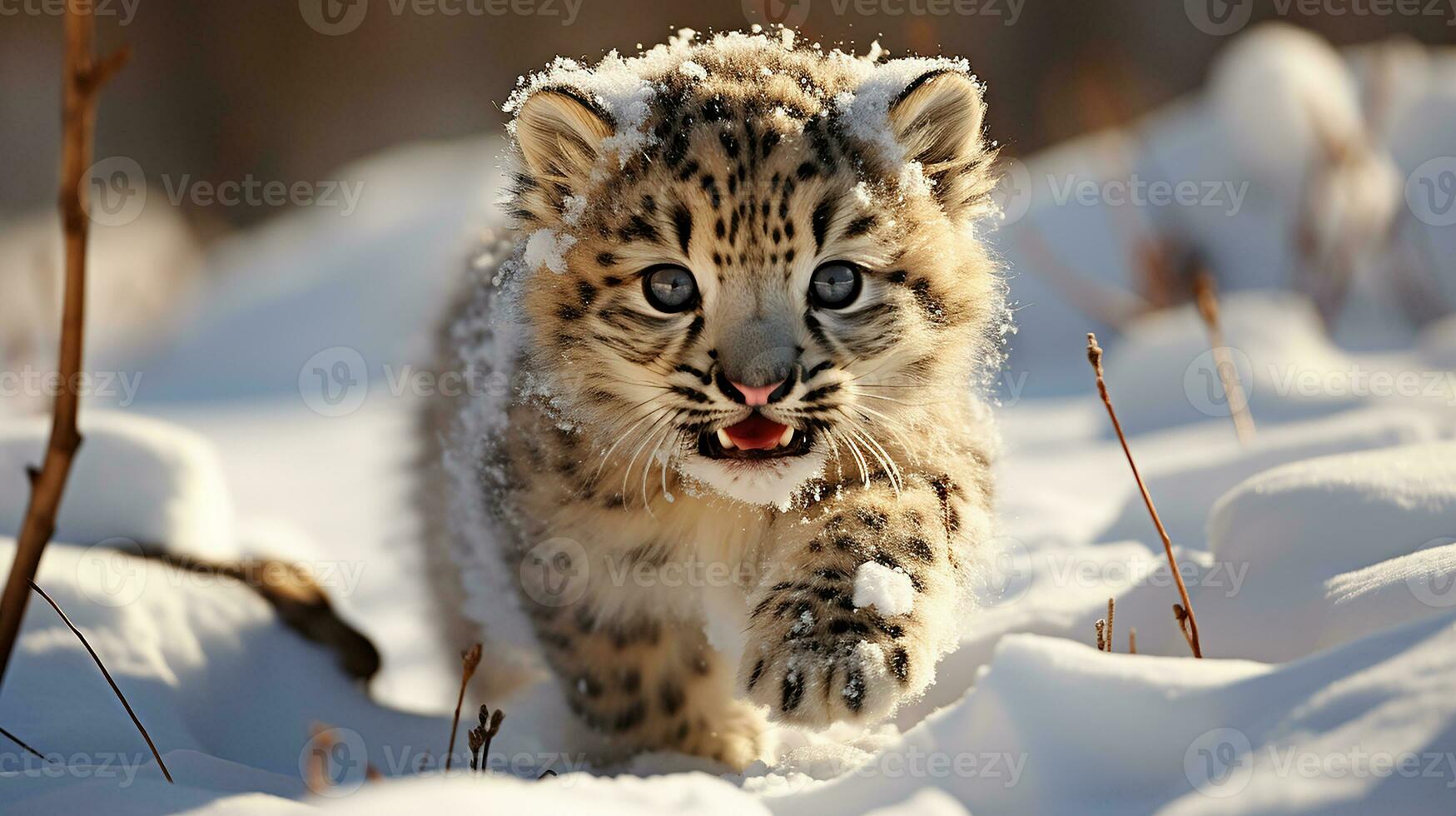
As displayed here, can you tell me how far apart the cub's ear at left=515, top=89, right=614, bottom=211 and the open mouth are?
26.1 inches

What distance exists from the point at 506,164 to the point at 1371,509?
193cm

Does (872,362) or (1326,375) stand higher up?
(1326,375)

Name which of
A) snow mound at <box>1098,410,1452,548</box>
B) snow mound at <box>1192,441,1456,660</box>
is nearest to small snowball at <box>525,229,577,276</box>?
snow mound at <box>1192,441,1456,660</box>

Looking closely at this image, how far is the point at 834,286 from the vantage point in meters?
2.27

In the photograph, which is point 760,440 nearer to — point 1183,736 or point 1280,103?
point 1183,736

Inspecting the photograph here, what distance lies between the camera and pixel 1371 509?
238 cm

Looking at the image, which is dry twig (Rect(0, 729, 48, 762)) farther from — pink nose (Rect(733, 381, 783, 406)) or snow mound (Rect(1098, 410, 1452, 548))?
snow mound (Rect(1098, 410, 1452, 548))

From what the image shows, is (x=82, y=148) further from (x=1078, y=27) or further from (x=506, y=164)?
(x=1078, y=27)

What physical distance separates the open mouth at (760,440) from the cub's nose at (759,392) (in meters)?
0.06

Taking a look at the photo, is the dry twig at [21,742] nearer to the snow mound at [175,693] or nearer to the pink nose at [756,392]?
the snow mound at [175,693]

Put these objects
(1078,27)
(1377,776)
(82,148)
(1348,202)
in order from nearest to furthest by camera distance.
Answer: (1377,776) < (82,148) < (1348,202) < (1078,27)

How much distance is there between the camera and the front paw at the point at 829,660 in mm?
1945

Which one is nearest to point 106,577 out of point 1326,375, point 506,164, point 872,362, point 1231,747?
point 506,164

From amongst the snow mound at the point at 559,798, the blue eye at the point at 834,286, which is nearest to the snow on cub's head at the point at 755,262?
the blue eye at the point at 834,286
